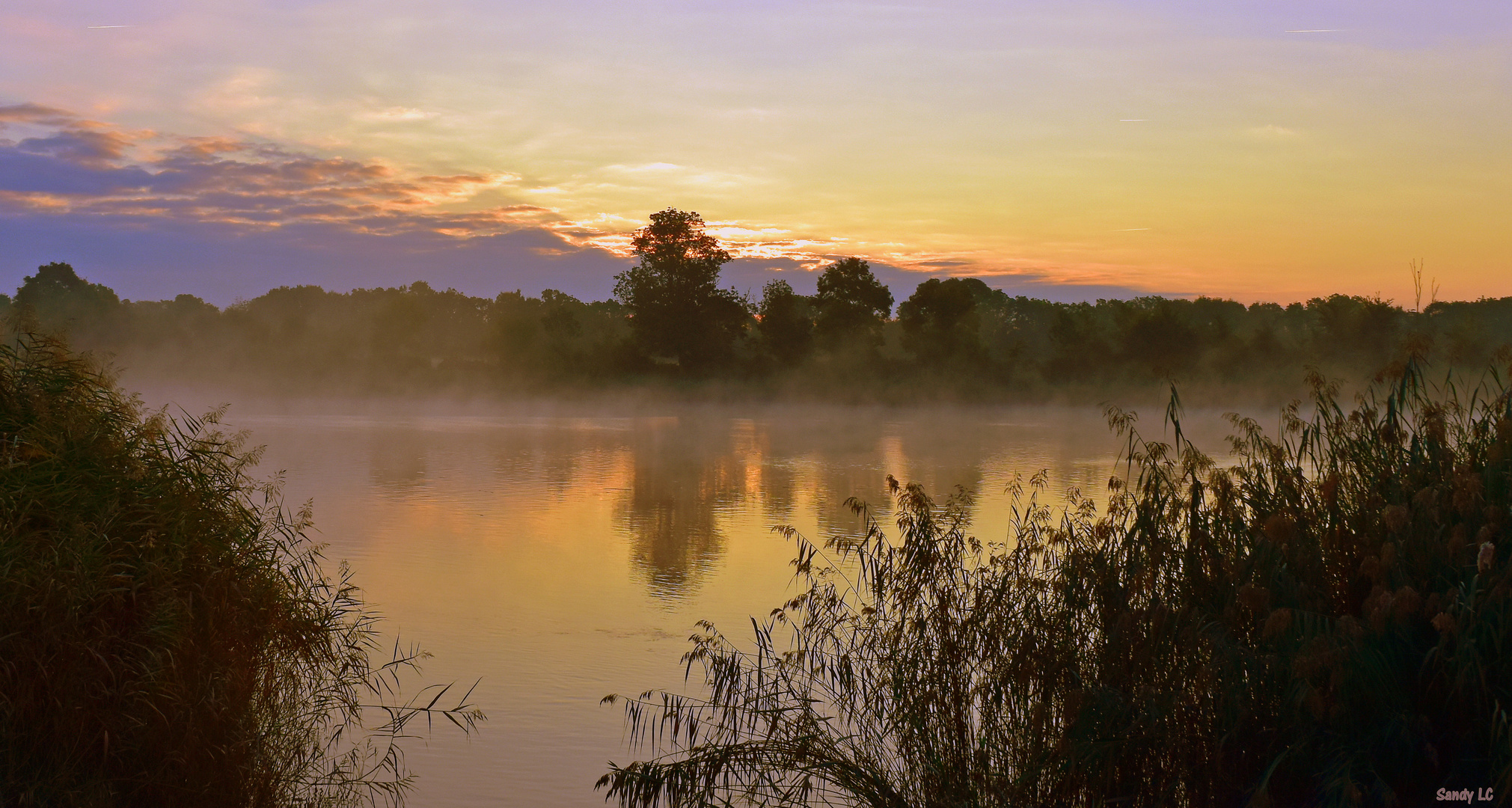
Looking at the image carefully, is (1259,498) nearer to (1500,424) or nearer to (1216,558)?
(1216,558)

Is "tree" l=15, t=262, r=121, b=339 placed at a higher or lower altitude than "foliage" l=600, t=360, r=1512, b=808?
higher

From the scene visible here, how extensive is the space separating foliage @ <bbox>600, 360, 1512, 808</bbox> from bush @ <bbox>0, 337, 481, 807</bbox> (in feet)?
6.81

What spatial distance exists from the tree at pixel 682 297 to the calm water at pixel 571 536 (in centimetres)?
1599

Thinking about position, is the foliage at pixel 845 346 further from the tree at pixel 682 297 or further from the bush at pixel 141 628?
the bush at pixel 141 628

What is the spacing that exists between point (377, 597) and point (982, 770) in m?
8.04

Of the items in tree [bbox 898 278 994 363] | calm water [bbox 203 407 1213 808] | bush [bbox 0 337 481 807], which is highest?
tree [bbox 898 278 994 363]

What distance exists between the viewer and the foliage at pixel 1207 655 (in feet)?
14.6

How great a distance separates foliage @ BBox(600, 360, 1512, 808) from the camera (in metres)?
4.44

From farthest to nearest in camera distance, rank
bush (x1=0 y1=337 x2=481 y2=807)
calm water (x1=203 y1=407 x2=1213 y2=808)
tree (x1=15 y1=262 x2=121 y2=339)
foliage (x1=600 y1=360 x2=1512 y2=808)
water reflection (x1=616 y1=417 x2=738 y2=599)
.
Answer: tree (x1=15 y1=262 x2=121 y2=339)
water reflection (x1=616 y1=417 x2=738 y2=599)
calm water (x1=203 y1=407 x2=1213 y2=808)
bush (x1=0 y1=337 x2=481 y2=807)
foliage (x1=600 y1=360 x2=1512 y2=808)

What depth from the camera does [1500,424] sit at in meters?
4.98

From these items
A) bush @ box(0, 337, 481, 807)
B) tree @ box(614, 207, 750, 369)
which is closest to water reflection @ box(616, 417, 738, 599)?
bush @ box(0, 337, 481, 807)

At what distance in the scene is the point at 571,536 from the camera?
16.6 meters

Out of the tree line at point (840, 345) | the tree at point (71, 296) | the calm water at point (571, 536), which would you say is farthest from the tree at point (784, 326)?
the tree at point (71, 296)

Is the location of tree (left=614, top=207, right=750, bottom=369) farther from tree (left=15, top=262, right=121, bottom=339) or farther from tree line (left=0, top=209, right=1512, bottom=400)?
tree (left=15, top=262, right=121, bottom=339)
